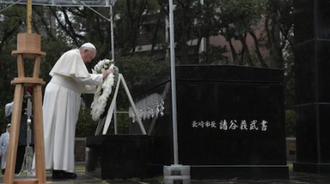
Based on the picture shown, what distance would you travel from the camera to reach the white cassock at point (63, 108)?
693cm

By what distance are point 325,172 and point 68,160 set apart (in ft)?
14.7

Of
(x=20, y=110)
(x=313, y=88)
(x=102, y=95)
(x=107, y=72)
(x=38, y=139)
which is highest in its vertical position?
(x=107, y=72)

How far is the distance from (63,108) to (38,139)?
2603mm

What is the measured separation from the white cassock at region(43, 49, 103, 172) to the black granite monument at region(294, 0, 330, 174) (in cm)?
412

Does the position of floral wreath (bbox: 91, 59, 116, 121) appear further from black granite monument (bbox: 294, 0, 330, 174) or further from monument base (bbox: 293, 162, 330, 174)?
monument base (bbox: 293, 162, 330, 174)

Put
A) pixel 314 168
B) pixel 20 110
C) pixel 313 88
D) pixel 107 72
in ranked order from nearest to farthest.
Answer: pixel 20 110, pixel 107 72, pixel 314 168, pixel 313 88

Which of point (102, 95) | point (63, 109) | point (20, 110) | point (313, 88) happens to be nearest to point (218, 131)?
point (102, 95)

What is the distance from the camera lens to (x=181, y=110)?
6965 millimetres

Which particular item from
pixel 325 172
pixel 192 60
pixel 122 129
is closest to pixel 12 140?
pixel 325 172


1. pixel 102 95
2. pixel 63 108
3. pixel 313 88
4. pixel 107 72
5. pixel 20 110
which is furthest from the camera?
pixel 313 88

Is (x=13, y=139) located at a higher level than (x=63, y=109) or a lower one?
lower

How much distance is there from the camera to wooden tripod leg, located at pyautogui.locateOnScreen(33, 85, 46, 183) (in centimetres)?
446

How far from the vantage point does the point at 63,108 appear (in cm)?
706

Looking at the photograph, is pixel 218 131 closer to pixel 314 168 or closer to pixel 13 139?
pixel 314 168
